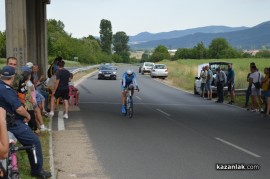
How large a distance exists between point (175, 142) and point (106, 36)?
601ft

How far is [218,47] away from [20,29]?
16966 cm

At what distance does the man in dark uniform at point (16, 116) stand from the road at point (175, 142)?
1222 mm

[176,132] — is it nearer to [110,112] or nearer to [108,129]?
[108,129]

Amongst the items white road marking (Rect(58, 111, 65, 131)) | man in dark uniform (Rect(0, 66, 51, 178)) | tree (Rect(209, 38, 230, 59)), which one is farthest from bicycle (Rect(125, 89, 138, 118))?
tree (Rect(209, 38, 230, 59))

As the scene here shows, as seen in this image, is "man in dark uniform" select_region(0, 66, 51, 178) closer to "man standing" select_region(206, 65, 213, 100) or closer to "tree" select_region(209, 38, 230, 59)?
"man standing" select_region(206, 65, 213, 100)

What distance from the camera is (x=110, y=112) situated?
1608 cm

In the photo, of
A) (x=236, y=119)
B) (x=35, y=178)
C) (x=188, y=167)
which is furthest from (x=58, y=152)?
(x=236, y=119)

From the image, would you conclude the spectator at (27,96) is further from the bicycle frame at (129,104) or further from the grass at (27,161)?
the bicycle frame at (129,104)

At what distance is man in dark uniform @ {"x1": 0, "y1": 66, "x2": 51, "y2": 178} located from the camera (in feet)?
18.4

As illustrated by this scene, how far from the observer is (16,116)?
6.27m

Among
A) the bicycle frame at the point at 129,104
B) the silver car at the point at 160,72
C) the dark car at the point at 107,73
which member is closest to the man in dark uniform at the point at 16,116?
the bicycle frame at the point at 129,104

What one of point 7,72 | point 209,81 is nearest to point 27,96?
point 7,72

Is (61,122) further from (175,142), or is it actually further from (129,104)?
(175,142)

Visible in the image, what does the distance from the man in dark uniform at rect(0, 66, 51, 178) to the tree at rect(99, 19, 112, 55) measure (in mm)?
183269
